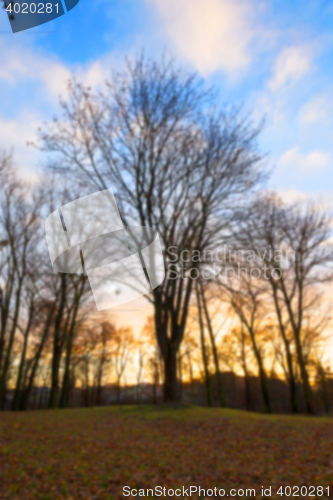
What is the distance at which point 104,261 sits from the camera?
10.9 m

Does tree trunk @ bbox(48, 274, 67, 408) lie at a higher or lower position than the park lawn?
higher

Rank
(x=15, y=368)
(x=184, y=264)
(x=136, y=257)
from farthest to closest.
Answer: (x=15, y=368)
(x=184, y=264)
(x=136, y=257)

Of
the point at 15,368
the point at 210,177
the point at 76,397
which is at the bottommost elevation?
the point at 76,397

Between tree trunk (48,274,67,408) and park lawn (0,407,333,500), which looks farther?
tree trunk (48,274,67,408)

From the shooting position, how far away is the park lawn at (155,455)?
5742 millimetres

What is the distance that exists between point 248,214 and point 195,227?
236 centimetres

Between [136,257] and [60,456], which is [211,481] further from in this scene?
[136,257]

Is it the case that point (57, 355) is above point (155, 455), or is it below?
above

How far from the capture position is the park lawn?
574cm

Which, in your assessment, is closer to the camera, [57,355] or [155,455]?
[155,455]

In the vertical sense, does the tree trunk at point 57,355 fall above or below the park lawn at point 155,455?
above

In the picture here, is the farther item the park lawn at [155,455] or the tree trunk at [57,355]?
the tree trunk at [57,355]

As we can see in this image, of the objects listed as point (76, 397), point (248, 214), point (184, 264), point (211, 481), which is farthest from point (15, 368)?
point (211, 481)

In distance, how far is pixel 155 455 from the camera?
749cm
